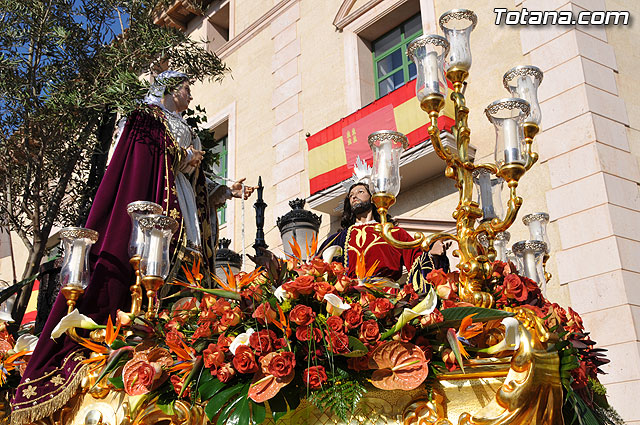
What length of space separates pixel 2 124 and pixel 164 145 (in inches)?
135

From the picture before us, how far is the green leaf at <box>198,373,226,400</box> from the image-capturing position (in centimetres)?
239

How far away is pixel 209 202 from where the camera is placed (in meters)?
5.15

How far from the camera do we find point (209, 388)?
7.89ft

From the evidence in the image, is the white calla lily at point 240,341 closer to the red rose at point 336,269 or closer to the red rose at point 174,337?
the red rose at point 174,337

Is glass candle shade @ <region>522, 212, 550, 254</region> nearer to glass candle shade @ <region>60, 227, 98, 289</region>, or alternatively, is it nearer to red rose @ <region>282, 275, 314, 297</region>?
red rose @ <region>282, 275, 314, 297</region>

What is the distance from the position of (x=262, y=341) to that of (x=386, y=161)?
4.25 feet

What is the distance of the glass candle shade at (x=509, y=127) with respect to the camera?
3.26m

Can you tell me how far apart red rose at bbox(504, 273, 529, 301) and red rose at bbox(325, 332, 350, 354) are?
39.4 inches

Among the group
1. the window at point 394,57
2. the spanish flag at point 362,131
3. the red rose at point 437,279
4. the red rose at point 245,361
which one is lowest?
the red rose at point 245,361

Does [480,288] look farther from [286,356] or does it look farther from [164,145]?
[164,145]

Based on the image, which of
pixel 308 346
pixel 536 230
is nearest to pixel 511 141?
pixel 536 230

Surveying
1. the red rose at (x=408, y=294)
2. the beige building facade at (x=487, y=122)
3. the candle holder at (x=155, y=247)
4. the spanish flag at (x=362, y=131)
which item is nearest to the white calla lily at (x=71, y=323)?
the candle holder at (x=155, y=247)
